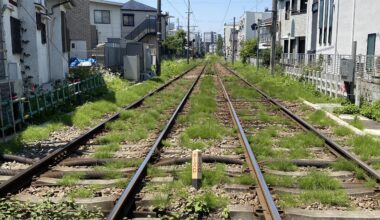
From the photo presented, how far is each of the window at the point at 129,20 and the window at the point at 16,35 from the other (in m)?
46.3

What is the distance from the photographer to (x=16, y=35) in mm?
16703

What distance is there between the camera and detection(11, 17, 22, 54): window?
642 inches

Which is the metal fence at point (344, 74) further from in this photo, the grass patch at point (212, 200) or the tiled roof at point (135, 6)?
the tiled roof at point (135, 6)

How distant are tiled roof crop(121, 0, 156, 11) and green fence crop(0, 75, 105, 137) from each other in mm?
46090

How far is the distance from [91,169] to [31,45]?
39.6ft

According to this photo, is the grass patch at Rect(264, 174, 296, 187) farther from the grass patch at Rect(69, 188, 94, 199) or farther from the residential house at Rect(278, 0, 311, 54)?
the residential house at Rect(278, 0, 311, 54)

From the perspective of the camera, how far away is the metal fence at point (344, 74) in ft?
48.7

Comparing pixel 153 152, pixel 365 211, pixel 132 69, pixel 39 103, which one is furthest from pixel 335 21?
pixel 365 211

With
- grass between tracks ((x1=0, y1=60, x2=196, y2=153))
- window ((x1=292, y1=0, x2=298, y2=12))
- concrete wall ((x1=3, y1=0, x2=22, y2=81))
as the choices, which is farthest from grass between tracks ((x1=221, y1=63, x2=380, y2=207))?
window ((x1=292, y1=0, x2=298, y2=12))

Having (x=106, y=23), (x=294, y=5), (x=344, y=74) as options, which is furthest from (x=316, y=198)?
(x=106, y=23)

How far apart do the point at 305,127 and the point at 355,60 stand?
6.66 metres

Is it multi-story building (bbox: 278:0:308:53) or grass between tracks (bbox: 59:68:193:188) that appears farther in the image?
multi-story building (bbox: 278:0:308:53)

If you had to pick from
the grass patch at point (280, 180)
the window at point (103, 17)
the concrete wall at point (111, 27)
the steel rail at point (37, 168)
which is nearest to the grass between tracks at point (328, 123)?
the grass patch at point (280, 180)

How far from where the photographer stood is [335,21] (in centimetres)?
2505
